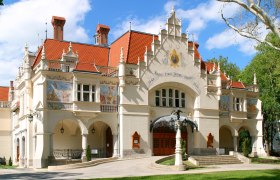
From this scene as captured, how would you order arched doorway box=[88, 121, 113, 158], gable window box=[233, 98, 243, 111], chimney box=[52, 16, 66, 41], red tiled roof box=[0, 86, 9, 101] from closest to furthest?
arched doorway box=[88, 121, 113, 158] < chimney box=[52, 16, 66, 41] < gable window box=[233, 98, 243, 111] < red tiled roof box=[0, 86, 9, 101]

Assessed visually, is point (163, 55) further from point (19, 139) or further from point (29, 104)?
point (19, 139)

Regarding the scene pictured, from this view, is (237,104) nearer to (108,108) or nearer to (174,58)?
(174,58)

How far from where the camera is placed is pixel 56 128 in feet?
130

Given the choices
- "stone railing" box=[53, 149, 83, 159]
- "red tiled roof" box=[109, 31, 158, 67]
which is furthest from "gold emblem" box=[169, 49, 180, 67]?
"stone railing" box=[53, 149, 83, 159]

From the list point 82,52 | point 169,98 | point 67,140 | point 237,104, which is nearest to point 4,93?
point 82,52

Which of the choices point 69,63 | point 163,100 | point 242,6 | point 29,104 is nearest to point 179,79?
point 163,100

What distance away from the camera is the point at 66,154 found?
38875 mm

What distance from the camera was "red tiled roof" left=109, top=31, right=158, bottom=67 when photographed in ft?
134

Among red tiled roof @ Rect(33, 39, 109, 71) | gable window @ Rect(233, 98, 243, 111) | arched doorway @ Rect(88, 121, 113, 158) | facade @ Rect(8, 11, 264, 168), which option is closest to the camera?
facade @ Rect(8, 11, 264, 168)

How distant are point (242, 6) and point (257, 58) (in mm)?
37079

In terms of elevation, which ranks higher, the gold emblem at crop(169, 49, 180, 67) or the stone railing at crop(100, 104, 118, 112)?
the gold emblem at crop(169, 49, 180, 67)

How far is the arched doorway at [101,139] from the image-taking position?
40.7 m

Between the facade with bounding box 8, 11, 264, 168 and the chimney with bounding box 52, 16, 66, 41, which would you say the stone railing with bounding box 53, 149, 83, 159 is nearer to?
the facade with bounding box 8, 11, 264, 168

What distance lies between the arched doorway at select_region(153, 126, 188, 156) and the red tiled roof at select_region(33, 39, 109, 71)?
8.78 metres
